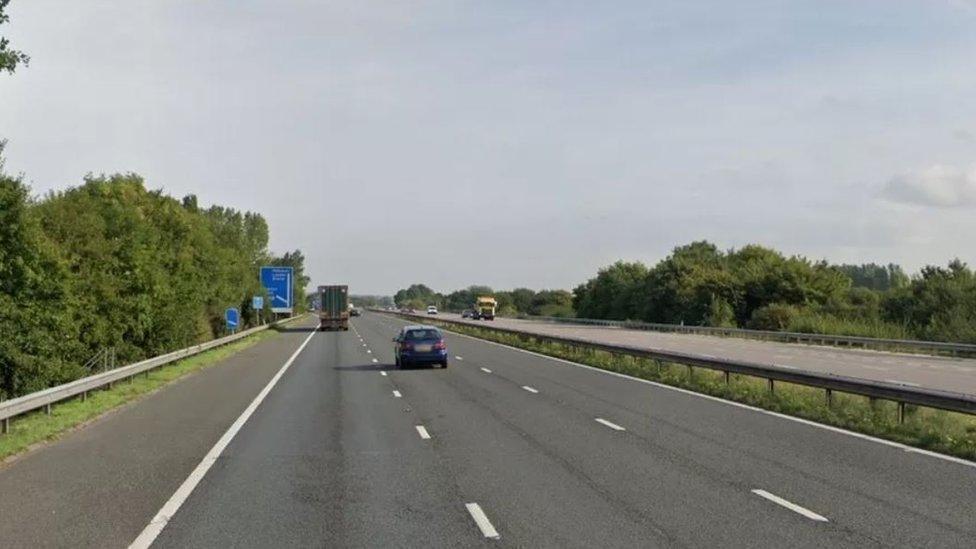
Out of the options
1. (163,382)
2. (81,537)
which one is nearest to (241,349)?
(163,382)

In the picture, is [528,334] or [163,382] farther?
[528,334]

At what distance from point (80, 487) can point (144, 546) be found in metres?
3.39

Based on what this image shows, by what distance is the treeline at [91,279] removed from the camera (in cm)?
2370

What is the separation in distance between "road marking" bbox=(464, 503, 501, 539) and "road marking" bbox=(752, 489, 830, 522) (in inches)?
121

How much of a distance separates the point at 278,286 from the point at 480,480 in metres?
68.5

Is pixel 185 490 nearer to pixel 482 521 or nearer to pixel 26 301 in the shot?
pixel 482 521

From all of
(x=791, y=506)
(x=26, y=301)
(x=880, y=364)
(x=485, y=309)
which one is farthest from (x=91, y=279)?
(x=485, y=309)

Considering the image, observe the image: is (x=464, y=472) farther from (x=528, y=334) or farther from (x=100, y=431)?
(x=528, y=334)

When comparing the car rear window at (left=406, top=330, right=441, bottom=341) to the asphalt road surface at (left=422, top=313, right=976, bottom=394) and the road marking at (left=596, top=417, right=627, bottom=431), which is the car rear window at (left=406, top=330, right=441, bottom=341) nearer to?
the asphalt road surface at (left=422, top=313, right=976, bottom=394)

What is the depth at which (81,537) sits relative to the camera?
27.0 ft

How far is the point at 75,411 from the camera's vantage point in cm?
1841

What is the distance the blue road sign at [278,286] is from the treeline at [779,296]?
124 ft

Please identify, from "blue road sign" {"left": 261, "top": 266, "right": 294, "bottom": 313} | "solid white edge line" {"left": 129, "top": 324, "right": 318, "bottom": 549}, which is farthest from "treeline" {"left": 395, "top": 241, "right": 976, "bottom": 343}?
"solid white edge line" {"left": 129, "top": 324, "right": 318, "bottom": 549}

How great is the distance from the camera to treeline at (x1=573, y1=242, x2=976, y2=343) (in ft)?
194
